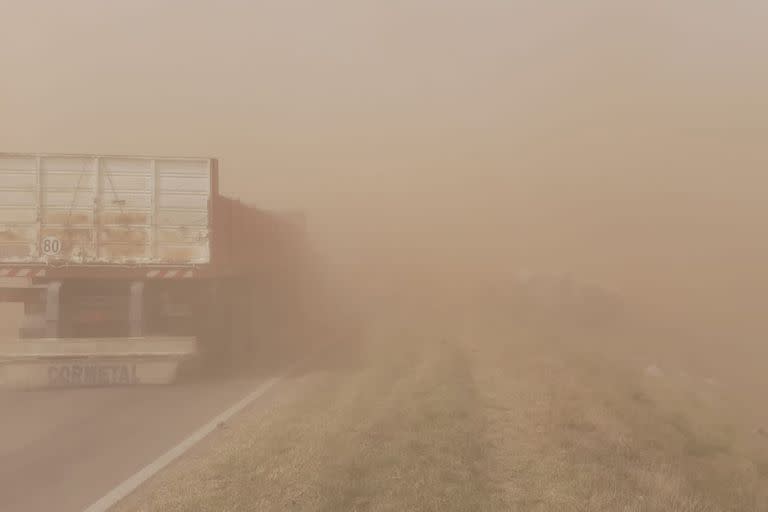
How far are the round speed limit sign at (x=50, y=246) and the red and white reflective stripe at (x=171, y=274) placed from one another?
5.04 ft

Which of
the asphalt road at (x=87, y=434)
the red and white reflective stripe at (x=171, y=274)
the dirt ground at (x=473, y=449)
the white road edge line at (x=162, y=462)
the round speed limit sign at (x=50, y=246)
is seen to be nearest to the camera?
the dirt ground at (x=473, y=449)

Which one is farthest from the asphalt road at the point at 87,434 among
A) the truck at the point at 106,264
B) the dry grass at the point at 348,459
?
the dry grass at the point at 348,459

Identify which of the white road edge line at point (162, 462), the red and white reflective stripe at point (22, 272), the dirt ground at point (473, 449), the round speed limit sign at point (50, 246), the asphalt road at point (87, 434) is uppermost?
the round speed limit sign at point (50, 246)

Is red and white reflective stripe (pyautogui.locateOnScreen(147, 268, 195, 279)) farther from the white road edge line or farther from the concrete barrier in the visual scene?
the white road edge line

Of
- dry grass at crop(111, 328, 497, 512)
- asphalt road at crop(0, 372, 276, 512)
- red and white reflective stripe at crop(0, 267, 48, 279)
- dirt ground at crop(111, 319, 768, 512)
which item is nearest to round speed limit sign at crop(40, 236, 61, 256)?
red and white reflective stripe at crop(0, 267, 48, 279)

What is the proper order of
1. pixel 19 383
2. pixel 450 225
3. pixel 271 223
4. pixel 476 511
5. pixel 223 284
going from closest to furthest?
pixel 476 511, pixel 19 383, pixel 223 284, pixel 271 223, pixel 450 225

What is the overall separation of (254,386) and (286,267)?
1128 centimetres

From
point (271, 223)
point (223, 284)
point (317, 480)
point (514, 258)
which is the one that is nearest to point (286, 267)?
point (271, 223)

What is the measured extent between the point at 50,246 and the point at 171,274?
6.67 feet

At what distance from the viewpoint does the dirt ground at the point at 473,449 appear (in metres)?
6.15

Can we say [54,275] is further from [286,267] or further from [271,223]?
[286,267]

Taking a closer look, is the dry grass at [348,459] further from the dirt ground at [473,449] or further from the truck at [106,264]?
the truck at [106,264]

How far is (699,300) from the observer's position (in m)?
36.8

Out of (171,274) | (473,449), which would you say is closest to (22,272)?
(171,274)
